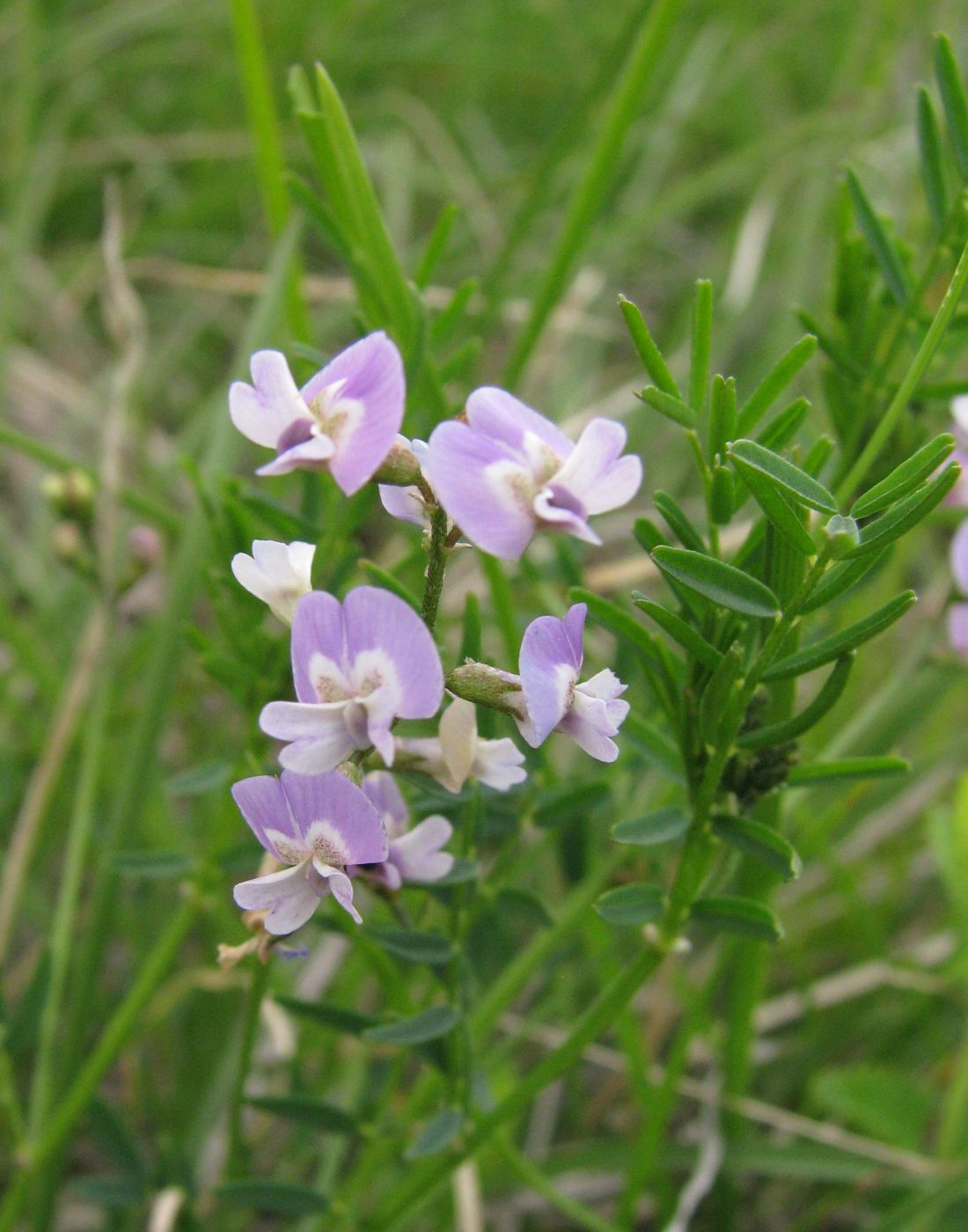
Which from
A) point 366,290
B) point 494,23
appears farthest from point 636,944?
point 494,23

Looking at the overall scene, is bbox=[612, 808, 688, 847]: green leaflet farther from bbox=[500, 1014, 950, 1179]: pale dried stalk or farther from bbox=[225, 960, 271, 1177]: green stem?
bbox=[500, 1014, 950, 1179]: pale dried stalk

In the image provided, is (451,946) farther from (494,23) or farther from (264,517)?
(494,23)

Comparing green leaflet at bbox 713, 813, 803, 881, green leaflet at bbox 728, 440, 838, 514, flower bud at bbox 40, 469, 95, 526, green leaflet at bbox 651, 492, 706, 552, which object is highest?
green leaflet at bbox 728, 440, 838, 514

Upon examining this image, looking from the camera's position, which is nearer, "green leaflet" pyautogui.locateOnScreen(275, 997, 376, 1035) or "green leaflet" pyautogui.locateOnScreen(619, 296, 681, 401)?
"green leaflet" pyautogui.locateOnScreen(619, 296, 681, 401)

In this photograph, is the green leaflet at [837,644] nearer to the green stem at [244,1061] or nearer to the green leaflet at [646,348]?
the green leaflet at [646,348]

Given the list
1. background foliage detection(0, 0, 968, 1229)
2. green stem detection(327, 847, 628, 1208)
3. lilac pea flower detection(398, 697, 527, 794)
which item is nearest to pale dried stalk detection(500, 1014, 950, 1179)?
background foliage detection(0, 0, 968, 1229)

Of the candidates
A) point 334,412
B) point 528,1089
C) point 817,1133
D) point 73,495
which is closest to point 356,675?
point 334,412

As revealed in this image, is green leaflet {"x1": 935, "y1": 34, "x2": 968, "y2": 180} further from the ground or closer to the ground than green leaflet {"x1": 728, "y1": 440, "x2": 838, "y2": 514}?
further from the ground

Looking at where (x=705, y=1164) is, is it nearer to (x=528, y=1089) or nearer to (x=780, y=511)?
(x=528, y=1089)
